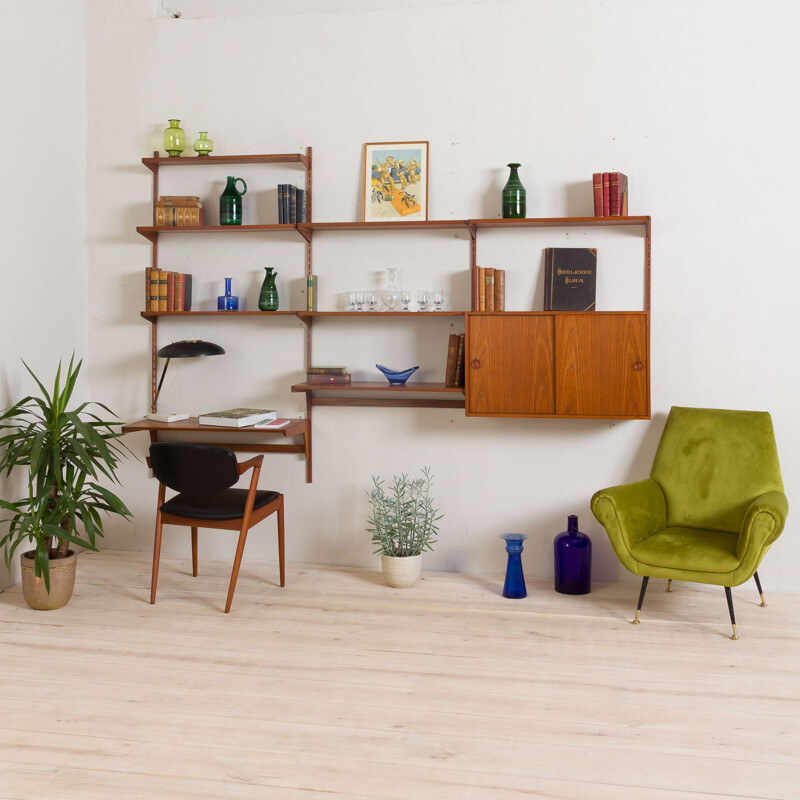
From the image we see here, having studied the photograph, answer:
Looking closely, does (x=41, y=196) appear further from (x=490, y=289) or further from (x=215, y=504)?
(x=490, y=289)

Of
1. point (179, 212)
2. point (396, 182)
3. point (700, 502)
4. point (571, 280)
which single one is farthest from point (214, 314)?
point (700, 502)

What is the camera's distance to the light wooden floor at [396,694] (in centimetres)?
237

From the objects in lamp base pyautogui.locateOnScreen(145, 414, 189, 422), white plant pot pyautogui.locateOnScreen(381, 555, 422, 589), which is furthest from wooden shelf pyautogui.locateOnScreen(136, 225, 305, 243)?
white plant pot pyautogui.locateOnScreen(381, 555, 422, 589)

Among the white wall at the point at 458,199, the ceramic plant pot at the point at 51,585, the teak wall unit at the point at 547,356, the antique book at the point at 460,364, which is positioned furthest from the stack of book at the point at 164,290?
the antique book at the point at 460,364

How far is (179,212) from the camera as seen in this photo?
172 inches

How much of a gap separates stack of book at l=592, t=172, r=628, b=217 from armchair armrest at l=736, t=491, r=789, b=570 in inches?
59.2

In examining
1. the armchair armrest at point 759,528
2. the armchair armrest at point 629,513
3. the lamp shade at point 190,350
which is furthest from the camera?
the lamp shade at point 190,350

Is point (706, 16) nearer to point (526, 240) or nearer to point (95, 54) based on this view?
point (526, 240)

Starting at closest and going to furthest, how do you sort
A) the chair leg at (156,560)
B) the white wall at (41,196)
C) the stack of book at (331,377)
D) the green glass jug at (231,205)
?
the chair leg at (156,560) < the white wall at (41,196) < the stack of book at (331,377) < the green glass jug at (231,205)

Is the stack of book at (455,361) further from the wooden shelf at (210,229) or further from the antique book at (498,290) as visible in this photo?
the wooden shelf at (210,229)

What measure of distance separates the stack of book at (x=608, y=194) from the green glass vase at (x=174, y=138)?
2132mm

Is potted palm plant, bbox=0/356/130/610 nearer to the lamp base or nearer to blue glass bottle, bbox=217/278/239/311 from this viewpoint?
the lamp base

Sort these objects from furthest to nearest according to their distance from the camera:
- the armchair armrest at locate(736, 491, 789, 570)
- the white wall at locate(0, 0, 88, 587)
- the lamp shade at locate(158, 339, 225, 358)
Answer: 1. the lamp shade at locate(158, 339, 225, 358)
2. the white wall at locate(0, 0, 88, 587)
3. the armchair armrest at locate(736, 491, 789, 570)

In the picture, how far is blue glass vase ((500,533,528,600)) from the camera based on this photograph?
392cm
